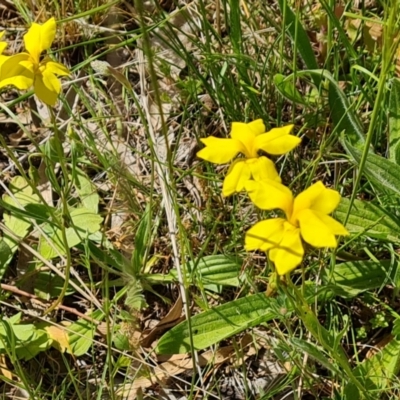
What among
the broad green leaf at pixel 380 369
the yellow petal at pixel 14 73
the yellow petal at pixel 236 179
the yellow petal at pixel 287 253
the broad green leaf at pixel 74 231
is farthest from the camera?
the broad green leaf at pixel 74 231

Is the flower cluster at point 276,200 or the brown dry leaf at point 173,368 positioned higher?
the flower cluster at point 276,200

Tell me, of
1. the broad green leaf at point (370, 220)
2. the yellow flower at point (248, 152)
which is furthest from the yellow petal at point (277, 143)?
the broad green leaf at point (370, 220)

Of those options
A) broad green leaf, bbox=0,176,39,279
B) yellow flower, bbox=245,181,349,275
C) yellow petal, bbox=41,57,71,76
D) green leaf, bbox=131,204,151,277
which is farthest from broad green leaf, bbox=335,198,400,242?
broad green leaf, bbox=0,176,39,279

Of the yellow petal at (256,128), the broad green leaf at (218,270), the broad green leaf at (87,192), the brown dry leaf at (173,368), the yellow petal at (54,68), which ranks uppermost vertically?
the yellow petal at (54,68)

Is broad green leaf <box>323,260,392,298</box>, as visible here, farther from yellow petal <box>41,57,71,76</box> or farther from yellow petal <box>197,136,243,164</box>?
yellow petal <box>41,57,71,76</box>

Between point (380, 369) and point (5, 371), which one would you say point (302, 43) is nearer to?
point (380, 369)

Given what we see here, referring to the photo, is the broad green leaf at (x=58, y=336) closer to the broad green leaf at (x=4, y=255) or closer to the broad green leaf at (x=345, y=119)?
the broad green leaf at (x=4, y=255)

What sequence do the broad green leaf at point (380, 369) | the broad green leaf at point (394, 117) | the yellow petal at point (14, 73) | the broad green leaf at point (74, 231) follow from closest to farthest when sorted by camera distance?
the yellow petal at point (14, 73)
the broad green leaf at point (380, 369)
the broad green leaf at point (394, 117)
the broad green leaf at point (74, 231)
